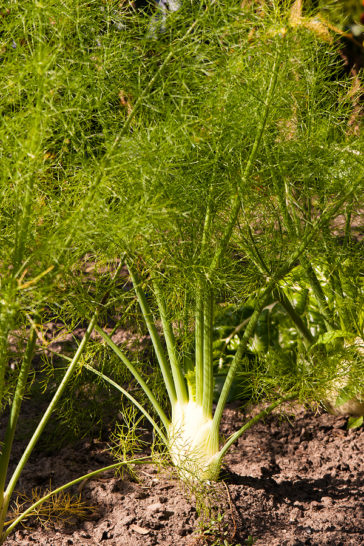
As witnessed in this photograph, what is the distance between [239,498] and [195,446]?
0.14 meters

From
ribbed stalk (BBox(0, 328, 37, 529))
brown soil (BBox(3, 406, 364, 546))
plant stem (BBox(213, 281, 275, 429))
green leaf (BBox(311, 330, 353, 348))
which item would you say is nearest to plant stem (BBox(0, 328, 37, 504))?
ribbed stalk (BBox(0, 328, 37, 529))

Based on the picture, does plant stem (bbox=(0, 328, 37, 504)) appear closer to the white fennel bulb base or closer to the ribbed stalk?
the ribbed stalk

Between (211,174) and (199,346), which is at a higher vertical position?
(211,174)

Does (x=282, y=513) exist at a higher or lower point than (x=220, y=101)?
lower

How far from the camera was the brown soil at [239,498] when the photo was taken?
1216 mm

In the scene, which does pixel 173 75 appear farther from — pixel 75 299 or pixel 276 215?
pixel 75 299

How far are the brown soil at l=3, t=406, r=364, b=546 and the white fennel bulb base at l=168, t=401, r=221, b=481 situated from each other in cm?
4

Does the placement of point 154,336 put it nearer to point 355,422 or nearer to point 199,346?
point 199,346

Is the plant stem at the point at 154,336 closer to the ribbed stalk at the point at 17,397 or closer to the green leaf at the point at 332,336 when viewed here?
the ribbed stalk at the point at 17,397

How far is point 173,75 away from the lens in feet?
3.94

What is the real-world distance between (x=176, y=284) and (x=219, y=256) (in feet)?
0.36

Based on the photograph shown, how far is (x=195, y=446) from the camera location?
133 centimetres

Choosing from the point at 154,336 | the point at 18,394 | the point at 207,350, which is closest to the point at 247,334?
the point at 207,350

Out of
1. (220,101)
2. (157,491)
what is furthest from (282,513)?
(220,101)
